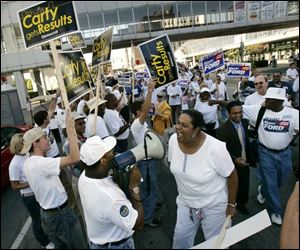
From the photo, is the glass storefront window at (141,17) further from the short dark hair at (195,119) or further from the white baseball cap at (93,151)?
the white baseball cap at (93,151)

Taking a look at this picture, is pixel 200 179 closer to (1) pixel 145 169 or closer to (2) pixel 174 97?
(1) pixel 145 169

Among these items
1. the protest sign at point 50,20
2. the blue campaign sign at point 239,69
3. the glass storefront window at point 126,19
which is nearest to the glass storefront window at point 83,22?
the glass storefront window at point 126,19

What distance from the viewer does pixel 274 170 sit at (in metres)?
4.21

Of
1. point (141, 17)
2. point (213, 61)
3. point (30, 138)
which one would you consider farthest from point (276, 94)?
point (141, 17)

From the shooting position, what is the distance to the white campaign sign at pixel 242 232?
1744 millimetres

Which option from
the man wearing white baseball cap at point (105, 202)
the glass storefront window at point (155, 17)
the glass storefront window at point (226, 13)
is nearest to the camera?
the man wearing white baseball cap at point (105, 202)

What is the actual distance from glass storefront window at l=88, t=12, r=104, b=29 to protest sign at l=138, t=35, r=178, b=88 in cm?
2658

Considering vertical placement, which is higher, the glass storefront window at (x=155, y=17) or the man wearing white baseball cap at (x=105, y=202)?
the glass storefront window at (x=155, y=17)

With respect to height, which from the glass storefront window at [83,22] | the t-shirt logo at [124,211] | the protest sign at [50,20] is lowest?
the t-shirt logo at [124,211]

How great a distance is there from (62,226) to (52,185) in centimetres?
57

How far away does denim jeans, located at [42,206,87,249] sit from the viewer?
11.0ft

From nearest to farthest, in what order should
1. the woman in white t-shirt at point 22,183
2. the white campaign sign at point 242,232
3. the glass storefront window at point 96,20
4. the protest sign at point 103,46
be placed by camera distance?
1. the white campaign sign at point 242,232
2. the woman in white t-shirt at point 22,183
3. the protest sign at point 103,46
4. the glass storefront window at point 96,20

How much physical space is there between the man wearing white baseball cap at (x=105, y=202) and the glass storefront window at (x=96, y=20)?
29497 mm

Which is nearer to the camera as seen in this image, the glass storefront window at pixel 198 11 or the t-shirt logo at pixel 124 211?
the t-shirt logo at pixel 124 211
